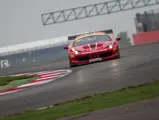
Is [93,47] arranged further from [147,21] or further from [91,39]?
[147,21]

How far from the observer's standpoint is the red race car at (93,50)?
17.9 meters

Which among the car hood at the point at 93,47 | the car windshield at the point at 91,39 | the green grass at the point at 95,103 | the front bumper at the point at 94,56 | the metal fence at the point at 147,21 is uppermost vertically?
the metal fence at the point at 147,21

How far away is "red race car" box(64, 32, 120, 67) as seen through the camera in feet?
58.6

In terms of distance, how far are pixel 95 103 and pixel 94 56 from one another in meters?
9.79

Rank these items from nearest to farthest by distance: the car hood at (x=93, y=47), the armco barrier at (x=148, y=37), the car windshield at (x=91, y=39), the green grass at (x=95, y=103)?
the green grass at (x=95, y=103), the car hood at (x=93, y=47), the car windshield at (x=91, y=39), the armco barrier at (x=148, y=37)

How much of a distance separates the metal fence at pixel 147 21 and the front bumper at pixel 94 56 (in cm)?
2463

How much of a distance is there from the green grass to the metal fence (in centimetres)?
3357

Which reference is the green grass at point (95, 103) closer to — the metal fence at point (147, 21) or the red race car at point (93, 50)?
the red race car at point (93, 50)

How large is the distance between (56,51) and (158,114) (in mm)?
48854

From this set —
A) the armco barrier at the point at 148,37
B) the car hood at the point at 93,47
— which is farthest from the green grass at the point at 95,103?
the armco barrier at the point at 148,37

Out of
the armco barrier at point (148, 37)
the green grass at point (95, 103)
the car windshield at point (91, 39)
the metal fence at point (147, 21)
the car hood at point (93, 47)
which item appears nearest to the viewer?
the green grass at point (95, 103)

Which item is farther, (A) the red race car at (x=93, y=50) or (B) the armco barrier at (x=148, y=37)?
(B) the armco barrier at (x=148, y=37)

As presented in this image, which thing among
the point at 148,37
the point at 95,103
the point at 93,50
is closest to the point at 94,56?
the point at 93,50

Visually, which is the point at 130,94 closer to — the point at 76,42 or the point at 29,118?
the point at 29,118
